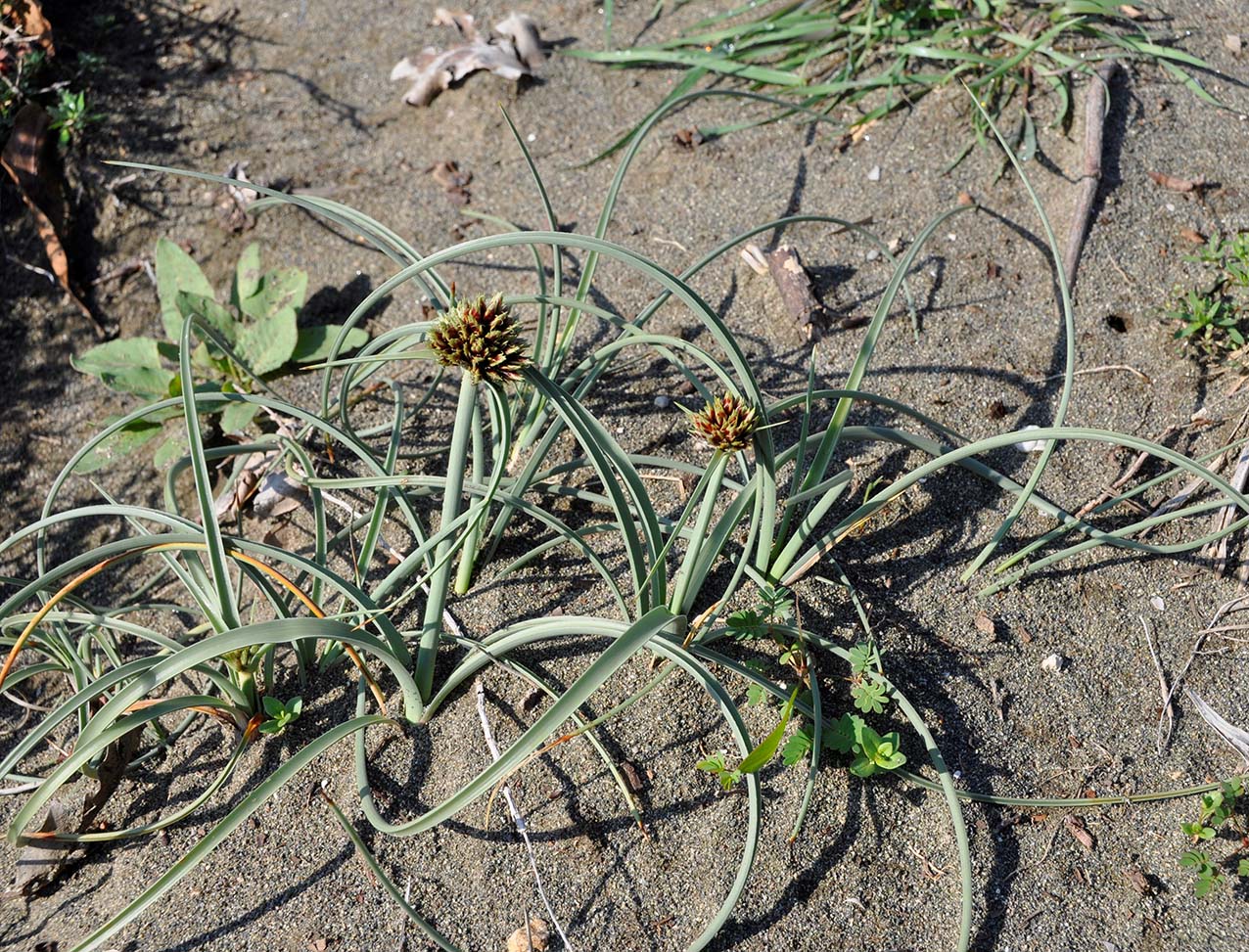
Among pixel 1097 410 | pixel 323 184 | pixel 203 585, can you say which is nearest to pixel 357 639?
pixel 203 585

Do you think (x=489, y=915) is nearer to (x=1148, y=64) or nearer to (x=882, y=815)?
(x=882, y=815)

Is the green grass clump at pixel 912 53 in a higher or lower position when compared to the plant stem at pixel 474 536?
higher

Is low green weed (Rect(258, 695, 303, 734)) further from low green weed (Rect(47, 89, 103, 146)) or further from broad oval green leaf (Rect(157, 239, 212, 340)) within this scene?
low green weed (Rect(47, 89, 103, 146))

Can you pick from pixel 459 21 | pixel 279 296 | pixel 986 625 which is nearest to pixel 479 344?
pixel 986 625

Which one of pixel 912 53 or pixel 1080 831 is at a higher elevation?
pixel 912 53

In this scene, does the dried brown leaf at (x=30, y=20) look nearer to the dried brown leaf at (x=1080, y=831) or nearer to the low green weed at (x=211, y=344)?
Answer: the low green weed at (x=211, y=344)

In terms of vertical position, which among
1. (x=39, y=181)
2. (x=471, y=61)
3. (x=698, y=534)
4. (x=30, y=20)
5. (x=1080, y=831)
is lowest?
(x=1080, y=831)

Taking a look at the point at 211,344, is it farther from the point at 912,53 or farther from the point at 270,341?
the point at 912,53

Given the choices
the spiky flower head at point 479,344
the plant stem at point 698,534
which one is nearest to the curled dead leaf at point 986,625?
the plant stem at point 698,534

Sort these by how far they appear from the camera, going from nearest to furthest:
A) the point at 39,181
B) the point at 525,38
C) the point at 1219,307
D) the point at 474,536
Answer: the point at 474,536 → the point at 1219,307 → the point at 39,181 → the point at 525,38
